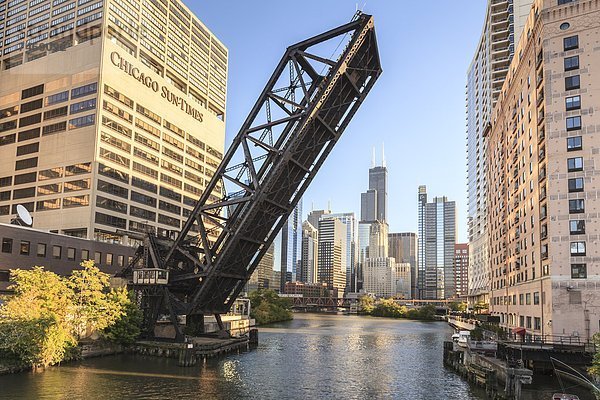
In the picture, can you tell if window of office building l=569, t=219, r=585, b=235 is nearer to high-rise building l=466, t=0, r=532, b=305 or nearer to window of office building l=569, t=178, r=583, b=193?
window of office building l=569, t=178, r=583, b=193

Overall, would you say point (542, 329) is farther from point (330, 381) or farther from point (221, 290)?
point (221, 290)

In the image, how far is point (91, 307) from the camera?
45.5m

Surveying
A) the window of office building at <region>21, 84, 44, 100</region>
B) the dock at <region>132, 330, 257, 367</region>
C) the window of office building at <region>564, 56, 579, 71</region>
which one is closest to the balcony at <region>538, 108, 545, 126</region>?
the window of office building at <region>564, 56, 579, 71</region>

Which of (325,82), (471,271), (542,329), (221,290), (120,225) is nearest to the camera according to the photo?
(325,82)

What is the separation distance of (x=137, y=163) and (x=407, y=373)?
63104 millimetres

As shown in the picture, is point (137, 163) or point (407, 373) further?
point (137, 163)

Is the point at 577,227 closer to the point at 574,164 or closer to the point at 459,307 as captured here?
the point at 574,164

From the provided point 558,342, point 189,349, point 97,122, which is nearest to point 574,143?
point 558,342

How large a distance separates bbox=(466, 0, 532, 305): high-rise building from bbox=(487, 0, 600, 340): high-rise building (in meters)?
46.3

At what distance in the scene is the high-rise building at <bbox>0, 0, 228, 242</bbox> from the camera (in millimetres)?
83562

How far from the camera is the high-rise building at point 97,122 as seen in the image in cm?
8356

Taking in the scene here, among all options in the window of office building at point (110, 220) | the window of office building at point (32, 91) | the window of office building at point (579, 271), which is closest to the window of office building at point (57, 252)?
the window of office building at point (110, 220)

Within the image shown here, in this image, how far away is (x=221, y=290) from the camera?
52938 millimetres

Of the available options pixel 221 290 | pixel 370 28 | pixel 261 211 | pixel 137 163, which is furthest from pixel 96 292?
pixel 137 163
